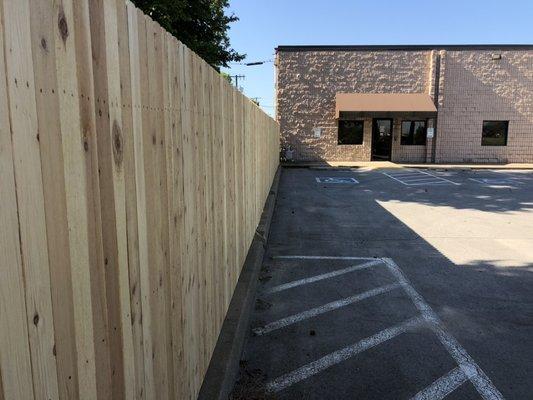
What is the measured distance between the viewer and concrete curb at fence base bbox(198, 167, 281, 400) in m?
3.42

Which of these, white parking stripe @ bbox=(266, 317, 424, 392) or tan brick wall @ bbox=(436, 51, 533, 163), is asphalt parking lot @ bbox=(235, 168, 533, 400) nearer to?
white parking stripe @ bbox=(266, 317, 424, 392)

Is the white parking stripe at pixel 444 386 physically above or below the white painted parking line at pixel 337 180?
below

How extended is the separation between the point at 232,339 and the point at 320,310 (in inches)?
64.3

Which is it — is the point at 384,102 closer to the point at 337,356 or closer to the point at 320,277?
the point at 320,277

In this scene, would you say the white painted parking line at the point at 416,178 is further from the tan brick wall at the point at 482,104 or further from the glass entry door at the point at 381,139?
the tan brick wall at the point at 482,104

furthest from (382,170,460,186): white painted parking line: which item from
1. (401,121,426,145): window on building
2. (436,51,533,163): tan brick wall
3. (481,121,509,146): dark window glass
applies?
(481,121,509,146): dark window glass

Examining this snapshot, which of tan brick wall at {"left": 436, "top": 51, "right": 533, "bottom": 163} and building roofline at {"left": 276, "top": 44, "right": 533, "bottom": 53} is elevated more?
building roofline at {"left": 276, "top": 44, "right": 533, "bottom": 53}

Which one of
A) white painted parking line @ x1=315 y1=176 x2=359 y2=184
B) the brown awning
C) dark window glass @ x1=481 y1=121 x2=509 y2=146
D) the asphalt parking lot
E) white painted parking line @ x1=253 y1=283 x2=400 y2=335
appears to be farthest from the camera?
dark window glass @ x1=481 y1=121 x2=509 y2=146

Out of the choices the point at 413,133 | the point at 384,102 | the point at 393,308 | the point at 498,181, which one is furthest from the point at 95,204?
the point at 413,133

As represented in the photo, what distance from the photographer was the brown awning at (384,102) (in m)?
26.7

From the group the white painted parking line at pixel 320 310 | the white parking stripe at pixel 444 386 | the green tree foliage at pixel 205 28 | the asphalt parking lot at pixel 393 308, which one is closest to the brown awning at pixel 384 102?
the green tree foliage at pixel 205 28

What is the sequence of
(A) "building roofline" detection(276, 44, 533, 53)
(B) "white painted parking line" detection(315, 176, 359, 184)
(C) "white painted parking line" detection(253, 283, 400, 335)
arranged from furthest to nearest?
(A) "building roofline" detection(276, 44, 533, 53) < (B) "white painted parking line" detection(315, 176, 359, 184) < (C) "white painted parking line" detection(253, 283, 400, 335)

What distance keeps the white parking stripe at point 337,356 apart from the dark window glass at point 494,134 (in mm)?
26201

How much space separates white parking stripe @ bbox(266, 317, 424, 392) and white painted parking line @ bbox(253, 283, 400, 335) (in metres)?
0.77
